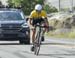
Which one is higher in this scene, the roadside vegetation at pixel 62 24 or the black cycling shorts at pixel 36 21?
the black cycling shorts at pixel 36 21

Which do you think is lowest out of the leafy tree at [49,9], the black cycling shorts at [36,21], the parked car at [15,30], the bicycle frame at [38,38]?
the leafy tree at [49,9]

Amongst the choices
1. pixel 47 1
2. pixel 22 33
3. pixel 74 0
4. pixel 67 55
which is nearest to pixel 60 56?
pixel 67 55

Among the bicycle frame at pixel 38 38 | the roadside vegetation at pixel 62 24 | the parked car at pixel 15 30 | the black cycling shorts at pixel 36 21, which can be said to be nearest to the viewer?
the bicycle frame at pixel 38 38

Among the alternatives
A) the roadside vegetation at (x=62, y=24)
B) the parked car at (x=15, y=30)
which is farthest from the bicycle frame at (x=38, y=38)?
the roadside vegetation at (x=62, y=24)

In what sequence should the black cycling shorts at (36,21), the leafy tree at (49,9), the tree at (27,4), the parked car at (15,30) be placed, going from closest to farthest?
the black cycling shorts at (36,21), the parked car at (15,30), the leafy tree at (49,9), the tree at (27,4)

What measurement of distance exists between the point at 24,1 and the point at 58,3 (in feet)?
12.9

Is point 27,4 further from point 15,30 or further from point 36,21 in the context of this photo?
point 36,21

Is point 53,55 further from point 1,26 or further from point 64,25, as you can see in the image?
point 64,25

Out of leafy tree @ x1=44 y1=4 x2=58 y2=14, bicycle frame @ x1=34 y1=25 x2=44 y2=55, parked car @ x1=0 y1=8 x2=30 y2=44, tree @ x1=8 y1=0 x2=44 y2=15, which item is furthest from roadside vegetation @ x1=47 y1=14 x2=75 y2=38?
bicycle frame @ x1=34 y1=25 x2=44 y2=55

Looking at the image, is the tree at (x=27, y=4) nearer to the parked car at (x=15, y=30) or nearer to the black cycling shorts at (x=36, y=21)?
the parked car at (x=15, y=30)

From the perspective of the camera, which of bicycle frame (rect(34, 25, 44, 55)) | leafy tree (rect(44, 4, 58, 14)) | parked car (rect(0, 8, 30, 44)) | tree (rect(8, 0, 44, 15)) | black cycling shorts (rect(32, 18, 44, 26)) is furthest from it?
tree (rect(8, 0, 44, 15))

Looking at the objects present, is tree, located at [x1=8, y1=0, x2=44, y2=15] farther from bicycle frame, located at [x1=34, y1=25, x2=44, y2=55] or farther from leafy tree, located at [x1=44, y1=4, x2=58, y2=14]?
bicycle frame, located at [x1=34, y1=25, x2=44, y2=55]

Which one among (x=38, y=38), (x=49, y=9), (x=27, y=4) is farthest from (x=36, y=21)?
(x=27, y=4)

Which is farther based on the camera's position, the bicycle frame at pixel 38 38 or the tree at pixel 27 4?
the tree at pixel 27 4
